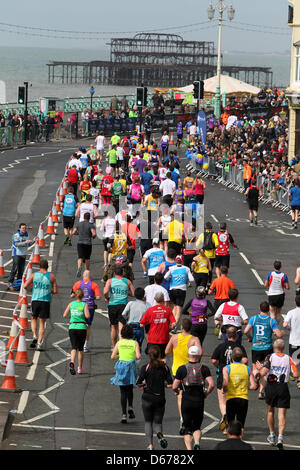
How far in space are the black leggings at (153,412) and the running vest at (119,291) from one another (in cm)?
464

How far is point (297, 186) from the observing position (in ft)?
115

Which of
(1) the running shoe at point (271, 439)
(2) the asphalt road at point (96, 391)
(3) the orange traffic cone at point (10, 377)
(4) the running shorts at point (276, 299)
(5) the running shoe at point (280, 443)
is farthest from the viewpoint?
(4) the running shorts at point (276, 299)

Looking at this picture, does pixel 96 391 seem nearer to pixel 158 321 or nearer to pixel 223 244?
pixel 158 321

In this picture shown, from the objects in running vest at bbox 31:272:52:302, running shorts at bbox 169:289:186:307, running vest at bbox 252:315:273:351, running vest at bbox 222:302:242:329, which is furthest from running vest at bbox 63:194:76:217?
running vest at bbox 252:315:273:351

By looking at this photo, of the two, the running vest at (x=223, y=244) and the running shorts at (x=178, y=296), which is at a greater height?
the running vest at (x=223, y=244)

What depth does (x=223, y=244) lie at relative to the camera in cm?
2411

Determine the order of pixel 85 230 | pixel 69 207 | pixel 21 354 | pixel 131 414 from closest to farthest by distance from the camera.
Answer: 1. pixel 131 414
2. pixel 21 354
3. pixel 85 230
4. pixel 69 207

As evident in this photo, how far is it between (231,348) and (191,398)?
156cm

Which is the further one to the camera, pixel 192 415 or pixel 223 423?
pixel 223 423

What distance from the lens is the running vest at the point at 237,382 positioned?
14.5m

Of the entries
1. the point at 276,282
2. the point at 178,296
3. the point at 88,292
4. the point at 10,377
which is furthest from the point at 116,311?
the point at 276,282

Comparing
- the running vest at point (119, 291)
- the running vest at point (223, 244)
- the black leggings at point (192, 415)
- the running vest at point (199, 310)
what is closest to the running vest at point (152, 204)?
the running vest at point (223, 244)

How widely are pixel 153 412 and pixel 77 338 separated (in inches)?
145

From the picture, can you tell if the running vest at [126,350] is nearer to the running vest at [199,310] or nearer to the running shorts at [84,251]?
the running vest at [199,310]
